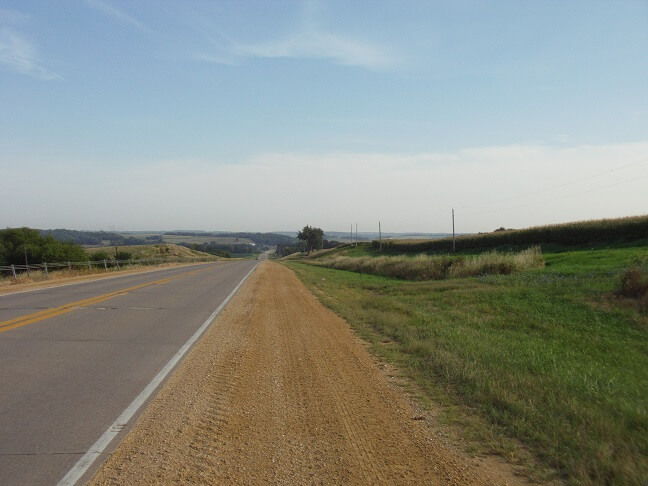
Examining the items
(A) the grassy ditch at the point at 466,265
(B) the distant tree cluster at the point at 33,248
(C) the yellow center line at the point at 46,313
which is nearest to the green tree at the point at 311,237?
(B) the distant tree cluster at the point at 33,248

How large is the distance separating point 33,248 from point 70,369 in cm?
5849

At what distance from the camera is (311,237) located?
136 metres

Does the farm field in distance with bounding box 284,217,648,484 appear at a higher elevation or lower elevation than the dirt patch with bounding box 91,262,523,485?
lower

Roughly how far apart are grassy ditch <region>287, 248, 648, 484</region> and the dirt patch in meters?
0.68

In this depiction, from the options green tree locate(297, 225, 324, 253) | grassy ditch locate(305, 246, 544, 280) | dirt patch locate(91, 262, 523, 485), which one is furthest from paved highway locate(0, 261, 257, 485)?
green tree locate(297, 225, 324, 253)

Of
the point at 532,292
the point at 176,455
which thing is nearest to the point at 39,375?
the point at 176,455

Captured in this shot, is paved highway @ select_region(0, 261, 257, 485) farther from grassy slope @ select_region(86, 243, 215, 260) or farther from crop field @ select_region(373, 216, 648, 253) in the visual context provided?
grassy slope @ select_region(86, 243, 215, 260)

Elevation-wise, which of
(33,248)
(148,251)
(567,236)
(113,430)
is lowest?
(113,430)

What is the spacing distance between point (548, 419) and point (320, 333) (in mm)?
6558

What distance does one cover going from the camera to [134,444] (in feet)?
16.0

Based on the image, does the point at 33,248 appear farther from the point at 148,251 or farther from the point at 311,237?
the point at 311,237

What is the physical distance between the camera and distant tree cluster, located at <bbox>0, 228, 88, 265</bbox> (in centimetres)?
5761

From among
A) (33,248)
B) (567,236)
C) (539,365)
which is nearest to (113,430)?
(539,365)

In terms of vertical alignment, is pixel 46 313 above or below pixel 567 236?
below
